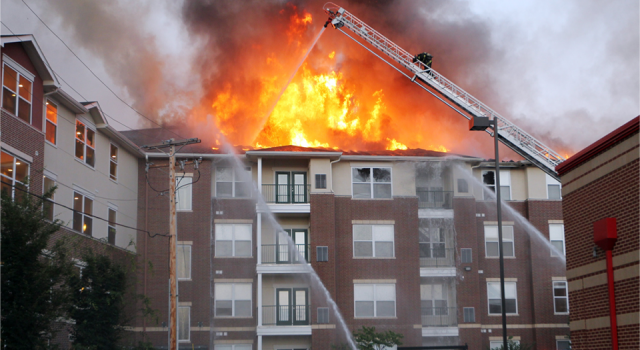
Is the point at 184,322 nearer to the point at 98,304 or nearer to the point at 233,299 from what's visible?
the point at 233,299

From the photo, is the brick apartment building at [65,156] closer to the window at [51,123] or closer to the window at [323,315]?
Result: the window at [51,123]

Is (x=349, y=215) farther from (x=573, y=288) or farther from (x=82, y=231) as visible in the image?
(x=573, y=288)

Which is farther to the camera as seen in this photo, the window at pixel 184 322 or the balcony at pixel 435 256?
the balcony at pixel 435 256

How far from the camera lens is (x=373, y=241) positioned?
114ft

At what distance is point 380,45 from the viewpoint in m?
34.6

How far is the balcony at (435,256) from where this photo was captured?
34.7m

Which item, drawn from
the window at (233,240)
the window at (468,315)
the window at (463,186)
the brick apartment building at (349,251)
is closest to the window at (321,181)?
the brick apartment building at (349,251)

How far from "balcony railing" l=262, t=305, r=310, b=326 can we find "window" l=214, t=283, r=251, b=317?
1092 mm

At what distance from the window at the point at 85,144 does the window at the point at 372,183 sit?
12.8 m

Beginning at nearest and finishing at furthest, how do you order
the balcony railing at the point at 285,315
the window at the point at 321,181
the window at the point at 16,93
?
1. the window at the point at 16,93
2. the balcony railing at the point at 285,315
3. the window at the point at 321,181

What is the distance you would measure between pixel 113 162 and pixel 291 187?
8.83 meters

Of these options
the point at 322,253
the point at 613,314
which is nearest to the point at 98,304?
the point at 322,253

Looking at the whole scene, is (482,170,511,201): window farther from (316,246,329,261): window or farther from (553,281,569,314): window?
(316,246,329,261): window

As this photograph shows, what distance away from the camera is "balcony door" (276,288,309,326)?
109ft
